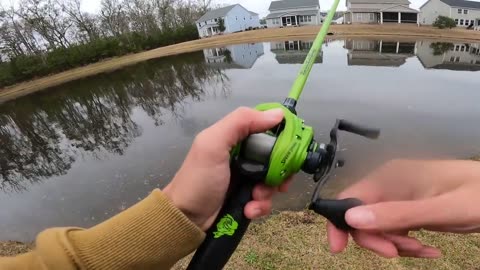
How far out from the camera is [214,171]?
60.4 inches

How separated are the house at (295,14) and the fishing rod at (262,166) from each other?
50.5 meters

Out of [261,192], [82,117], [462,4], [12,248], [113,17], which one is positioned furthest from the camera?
[113,17]

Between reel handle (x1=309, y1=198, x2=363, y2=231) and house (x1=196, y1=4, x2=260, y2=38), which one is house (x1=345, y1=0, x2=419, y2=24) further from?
reel handle (x1=309, y1=198, x2=363, y2=231)

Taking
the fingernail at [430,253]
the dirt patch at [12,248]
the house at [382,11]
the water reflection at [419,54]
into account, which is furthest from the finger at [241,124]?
the house at [382,11]

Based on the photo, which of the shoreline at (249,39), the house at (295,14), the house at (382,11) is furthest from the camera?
the house at (295,14)

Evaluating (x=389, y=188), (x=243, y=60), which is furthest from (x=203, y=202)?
(x=243, y=60)

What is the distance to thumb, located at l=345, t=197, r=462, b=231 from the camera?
105cm

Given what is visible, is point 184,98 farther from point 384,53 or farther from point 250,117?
point 384,53

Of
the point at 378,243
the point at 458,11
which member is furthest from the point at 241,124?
the point at 458,11

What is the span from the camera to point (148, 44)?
1709 inches

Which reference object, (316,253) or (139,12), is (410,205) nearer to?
(316,253)

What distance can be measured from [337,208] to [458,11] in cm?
5095

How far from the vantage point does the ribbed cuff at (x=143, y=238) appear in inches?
51.8

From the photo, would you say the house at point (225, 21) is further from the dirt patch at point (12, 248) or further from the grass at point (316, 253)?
the grass at point (316, 253)
